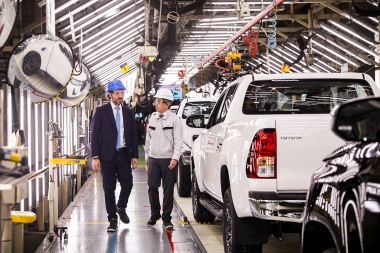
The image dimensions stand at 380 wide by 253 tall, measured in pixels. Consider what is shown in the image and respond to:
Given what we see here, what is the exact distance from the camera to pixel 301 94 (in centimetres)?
656

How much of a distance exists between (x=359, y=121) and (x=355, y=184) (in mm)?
267

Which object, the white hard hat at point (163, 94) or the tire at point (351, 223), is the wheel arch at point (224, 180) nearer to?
the white hard hat at point (163, 94)

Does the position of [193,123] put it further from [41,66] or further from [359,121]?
[359,121]

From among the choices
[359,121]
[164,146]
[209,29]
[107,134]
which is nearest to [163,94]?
[164,146]

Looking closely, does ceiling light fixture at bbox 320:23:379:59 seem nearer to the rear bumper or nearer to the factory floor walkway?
the factory floor walkway

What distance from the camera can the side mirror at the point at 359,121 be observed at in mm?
2609

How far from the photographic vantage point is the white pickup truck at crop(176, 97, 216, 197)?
490 inches

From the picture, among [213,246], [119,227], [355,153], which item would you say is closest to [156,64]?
[119,227]

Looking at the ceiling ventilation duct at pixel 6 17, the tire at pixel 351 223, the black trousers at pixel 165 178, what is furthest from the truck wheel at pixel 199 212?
the tire at pixel 351 223

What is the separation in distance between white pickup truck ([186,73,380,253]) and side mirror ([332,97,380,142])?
8.52 ft

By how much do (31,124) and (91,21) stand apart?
4.20m

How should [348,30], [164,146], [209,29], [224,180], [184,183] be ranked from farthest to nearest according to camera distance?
[348,30], [209,29], [184,183], [164,146], [224,180]

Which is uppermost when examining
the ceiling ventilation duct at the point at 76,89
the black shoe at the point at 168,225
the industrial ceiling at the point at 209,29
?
the industrial ceiling at the point at 209,29

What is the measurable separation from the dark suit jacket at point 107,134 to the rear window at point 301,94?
282 centimetres
